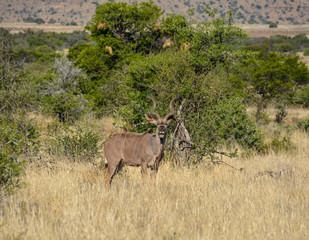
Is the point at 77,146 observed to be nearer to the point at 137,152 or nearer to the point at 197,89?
the point at 137,152

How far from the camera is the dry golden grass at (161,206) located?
471cm

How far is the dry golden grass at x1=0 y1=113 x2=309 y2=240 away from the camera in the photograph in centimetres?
471

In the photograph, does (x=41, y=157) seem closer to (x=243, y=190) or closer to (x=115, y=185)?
(x=115, y=185)

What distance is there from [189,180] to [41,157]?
357cm

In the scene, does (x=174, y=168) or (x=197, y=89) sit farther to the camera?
(x=197, y=89)

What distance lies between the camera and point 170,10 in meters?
159

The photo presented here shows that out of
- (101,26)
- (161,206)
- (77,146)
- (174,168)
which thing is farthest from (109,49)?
(161,206)

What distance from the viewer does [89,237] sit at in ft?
14.3

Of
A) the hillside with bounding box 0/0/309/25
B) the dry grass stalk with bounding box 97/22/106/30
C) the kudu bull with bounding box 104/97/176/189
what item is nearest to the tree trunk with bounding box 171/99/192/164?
the kudu bull with bounding box 104/97/176/189

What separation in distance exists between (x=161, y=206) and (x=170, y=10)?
16054 cm

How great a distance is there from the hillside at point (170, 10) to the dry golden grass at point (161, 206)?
15126 centimetres

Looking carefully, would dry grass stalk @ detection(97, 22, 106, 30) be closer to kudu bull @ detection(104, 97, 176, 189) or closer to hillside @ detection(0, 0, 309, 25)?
kudu bull @ detection(104, 97, 176, 189)

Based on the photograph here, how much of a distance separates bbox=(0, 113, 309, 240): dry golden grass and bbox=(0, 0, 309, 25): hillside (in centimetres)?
15126

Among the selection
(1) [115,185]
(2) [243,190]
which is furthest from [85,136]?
(2) [243,190]
